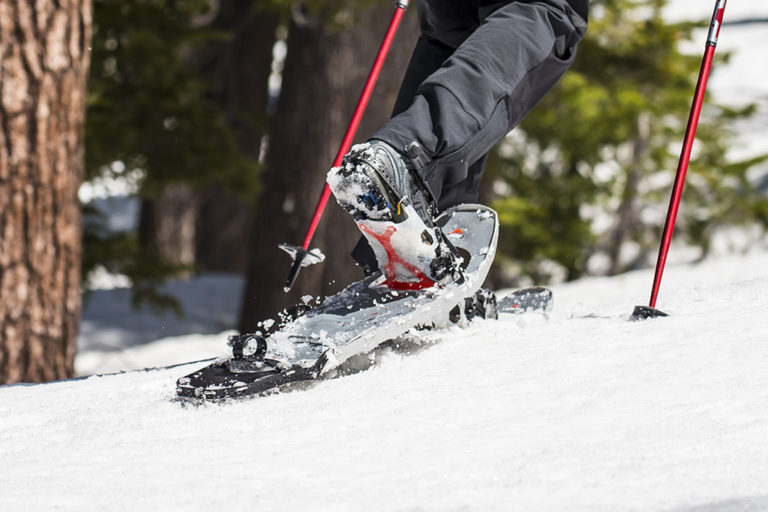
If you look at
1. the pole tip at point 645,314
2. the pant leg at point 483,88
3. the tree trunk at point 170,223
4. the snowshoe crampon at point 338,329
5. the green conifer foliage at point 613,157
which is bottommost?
the tree trunk at point 170,223

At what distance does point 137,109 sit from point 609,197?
7227 millimetres

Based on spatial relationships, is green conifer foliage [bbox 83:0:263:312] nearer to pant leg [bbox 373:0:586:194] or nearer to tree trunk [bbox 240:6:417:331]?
tree trunk [bbox 240:6:417:331]

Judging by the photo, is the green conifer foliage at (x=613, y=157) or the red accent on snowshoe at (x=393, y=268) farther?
the green conifer foliage at (x=613, y=157)

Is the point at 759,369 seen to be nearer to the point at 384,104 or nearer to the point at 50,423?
the point at 50,423

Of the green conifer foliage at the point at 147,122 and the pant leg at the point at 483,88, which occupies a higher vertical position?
the pant leg at the point at 483,88

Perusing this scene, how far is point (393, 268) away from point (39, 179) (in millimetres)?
A: 2201

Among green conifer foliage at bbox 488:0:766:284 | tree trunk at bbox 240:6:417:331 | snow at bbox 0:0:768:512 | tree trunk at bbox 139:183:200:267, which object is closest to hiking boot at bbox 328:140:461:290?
snow at bbox 0:0:768:512

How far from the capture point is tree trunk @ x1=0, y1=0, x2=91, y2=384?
12.7 feet

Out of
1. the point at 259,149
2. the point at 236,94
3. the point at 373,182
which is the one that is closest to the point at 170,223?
the point at 259,149

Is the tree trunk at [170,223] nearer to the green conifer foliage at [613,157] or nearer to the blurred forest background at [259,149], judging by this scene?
the blurred forest background at [259,149]

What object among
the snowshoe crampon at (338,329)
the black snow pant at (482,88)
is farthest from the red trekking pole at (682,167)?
the snowshoe crampon at (338,329)

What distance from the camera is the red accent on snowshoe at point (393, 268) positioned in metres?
2.33

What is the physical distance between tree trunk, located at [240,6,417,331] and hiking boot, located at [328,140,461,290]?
15.8 ft

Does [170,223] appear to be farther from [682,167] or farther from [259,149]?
[682,167]
